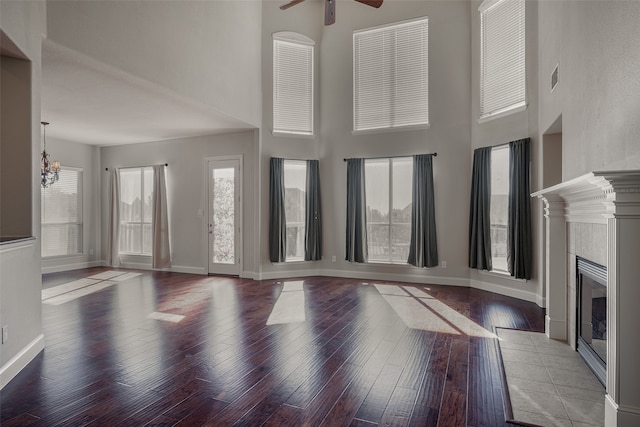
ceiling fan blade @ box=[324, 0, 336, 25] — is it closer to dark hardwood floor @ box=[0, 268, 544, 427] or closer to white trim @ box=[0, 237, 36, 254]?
dark hardwood floor @ box=[0, 268, 544, 427]

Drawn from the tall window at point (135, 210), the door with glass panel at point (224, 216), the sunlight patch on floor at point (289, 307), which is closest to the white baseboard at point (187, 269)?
the door with glass panel at point (224, 216)

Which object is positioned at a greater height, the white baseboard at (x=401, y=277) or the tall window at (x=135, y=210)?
the tall window at (x=135, y=210)

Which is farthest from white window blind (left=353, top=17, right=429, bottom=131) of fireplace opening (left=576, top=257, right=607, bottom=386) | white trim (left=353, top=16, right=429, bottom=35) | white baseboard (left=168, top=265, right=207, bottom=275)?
white baseboard (left=168, top=265, right=207, bottom=275)

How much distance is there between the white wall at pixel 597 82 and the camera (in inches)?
84.4

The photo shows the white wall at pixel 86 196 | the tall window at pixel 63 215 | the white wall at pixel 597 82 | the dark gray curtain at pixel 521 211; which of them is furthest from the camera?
the white wall at pixel 86 196

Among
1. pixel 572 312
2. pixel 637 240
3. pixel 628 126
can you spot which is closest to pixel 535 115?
pixel 572 312

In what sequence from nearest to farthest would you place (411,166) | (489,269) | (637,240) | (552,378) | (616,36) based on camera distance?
(637,240) < (616,36) < (552,378) < (489,269) < (411,166)

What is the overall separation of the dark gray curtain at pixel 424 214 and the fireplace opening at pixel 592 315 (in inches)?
116

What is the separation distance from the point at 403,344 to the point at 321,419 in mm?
1493

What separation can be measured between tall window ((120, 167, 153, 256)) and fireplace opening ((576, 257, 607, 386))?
756cm

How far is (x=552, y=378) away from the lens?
2.75 m

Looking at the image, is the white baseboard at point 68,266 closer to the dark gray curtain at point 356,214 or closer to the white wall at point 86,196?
the white wall at point 86,196

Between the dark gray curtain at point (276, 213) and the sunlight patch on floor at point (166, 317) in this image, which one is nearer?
the sunlight patch on floor at point (166, 317)

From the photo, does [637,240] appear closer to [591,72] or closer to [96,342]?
[591,72]
